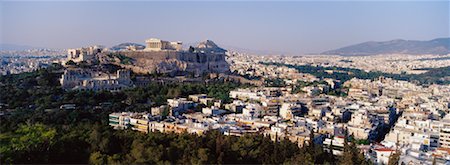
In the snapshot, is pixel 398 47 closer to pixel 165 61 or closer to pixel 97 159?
pixel 165 61

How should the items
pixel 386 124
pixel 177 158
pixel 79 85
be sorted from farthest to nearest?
pixel 79 85, pixel 386 124, pixel 177 158

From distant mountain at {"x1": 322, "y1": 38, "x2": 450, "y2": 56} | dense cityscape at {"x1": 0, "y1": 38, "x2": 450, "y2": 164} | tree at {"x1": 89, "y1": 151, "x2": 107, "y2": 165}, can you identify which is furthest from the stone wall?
distant mountain at {"x1": 322, "y1": 38, "x2": 450, "y2": 56}

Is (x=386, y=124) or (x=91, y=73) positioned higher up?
(x=91, y=73)

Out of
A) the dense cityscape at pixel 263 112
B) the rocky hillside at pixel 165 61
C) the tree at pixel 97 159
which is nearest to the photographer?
the tree at pixel 97 159

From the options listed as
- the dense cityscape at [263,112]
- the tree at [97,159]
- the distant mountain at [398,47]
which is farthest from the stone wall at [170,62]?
the distant mountain at [398,47]

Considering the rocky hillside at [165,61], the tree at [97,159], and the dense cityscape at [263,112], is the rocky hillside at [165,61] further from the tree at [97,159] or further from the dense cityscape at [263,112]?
the tree at [97,159]

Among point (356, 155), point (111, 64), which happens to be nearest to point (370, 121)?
point (356, 155)

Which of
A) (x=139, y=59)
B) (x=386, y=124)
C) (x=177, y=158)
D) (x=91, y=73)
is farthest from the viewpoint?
(x=139, y=59)

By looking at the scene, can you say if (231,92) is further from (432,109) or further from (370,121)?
(432,109)

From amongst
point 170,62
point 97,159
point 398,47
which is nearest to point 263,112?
point 97,159
